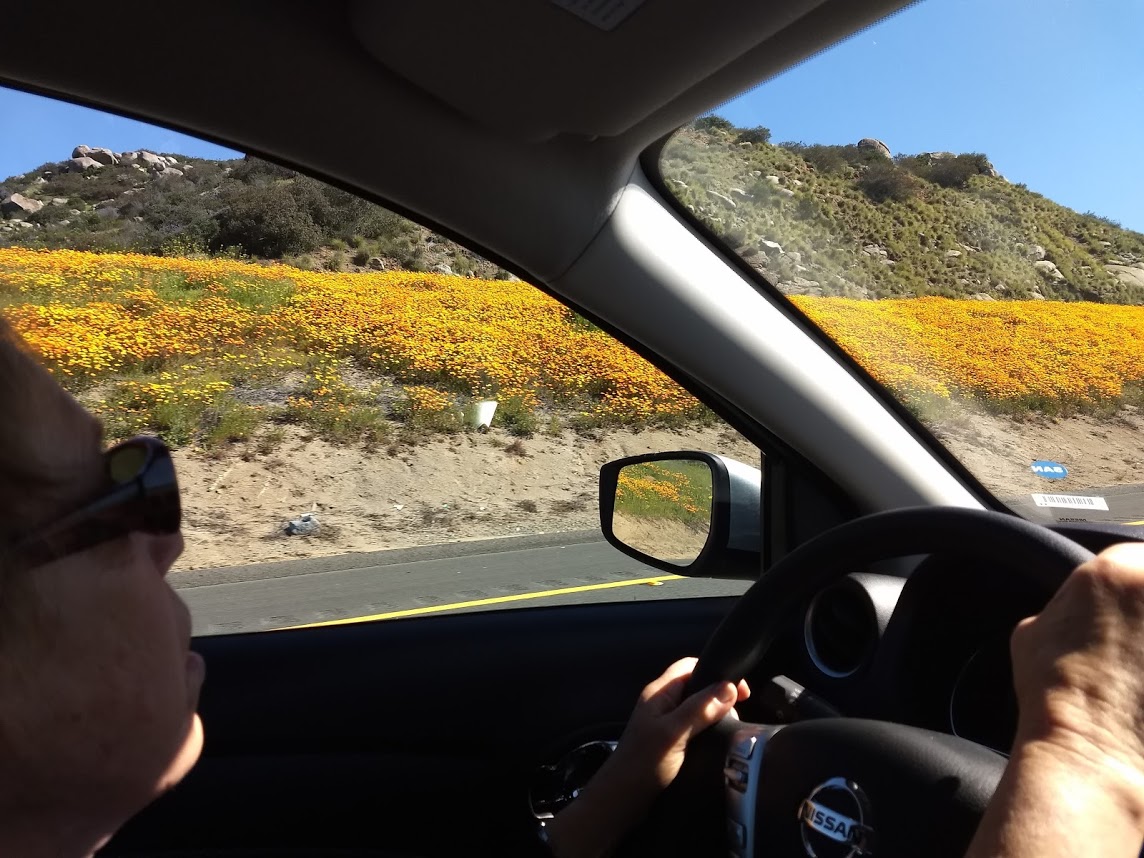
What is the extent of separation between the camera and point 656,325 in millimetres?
2279

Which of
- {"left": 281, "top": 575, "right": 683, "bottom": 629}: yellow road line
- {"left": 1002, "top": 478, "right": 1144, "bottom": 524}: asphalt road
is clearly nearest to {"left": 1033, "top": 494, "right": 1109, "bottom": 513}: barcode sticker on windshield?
{"left": 1002, "top": 478, "right": 1144, "bottom": 524}: asphalt road

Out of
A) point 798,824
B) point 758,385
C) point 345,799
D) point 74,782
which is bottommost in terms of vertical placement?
point 345,799

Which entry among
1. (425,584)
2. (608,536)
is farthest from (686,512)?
(425,584)

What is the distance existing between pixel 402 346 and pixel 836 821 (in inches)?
127

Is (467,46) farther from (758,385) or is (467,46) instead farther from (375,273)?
(375,273)

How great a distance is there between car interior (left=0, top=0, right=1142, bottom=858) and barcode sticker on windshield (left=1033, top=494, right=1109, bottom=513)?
166 mm

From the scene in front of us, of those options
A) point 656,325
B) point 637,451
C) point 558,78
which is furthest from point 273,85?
point 637,451

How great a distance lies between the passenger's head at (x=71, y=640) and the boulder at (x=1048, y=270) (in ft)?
6.46

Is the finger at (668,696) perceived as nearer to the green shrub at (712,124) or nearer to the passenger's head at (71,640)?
the passenger's head at (71,640)

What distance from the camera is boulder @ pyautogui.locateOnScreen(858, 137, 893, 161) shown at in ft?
6.54

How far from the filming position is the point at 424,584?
146 inches

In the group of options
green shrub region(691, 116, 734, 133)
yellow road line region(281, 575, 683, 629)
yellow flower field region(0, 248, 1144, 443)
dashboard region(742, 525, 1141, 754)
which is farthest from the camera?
yellow road line region(281, 575, 683, 629)

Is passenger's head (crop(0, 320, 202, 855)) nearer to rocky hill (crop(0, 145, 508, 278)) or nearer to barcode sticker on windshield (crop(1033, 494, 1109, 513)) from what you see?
rocky hill (crop(0, 145, 508, 278))

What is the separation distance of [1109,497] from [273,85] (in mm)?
2147
